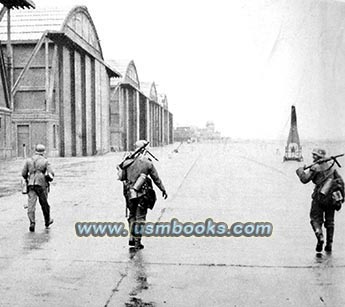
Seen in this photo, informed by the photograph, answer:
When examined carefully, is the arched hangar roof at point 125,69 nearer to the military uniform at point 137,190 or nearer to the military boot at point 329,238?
the military uniform at point 137,190

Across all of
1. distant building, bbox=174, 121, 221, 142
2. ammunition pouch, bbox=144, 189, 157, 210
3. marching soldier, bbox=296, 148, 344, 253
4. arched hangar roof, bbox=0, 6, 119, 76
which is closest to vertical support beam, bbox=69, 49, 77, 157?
arched hangar roof, bbox=0, 6, 119, 76

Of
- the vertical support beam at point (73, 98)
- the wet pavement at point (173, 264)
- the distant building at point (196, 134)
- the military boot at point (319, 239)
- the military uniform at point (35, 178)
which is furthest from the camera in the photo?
the distant building at point (196, 134)

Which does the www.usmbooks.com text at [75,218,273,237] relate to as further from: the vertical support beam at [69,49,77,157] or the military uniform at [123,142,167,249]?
the vertical support beam at [69,49,77,157]

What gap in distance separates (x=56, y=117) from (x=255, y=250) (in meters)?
29.5

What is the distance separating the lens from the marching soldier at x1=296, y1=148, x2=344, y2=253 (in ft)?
22.0

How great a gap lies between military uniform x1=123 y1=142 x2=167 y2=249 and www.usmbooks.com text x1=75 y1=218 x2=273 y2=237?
1.03m

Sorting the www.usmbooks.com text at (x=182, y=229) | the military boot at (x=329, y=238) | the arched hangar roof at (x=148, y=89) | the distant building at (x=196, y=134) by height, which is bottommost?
the www.usmbooks.com text at (x=182, y=229)

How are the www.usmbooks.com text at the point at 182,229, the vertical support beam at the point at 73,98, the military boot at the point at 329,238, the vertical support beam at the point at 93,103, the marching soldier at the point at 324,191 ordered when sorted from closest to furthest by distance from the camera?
the marching soldier at the point at 324,191, the military boot at the point at 329,238, the www.usmbooks.com text at the point at 182,229, the vertical support beam at the point at 73,98, the vertical support beam at the point at 93,103

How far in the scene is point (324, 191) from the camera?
669 cm

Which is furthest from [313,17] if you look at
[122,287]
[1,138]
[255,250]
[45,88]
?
[45,88]

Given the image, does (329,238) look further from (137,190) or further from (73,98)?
(73,98)

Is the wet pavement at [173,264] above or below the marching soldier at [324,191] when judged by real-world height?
below

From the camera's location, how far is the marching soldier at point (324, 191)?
6.70m

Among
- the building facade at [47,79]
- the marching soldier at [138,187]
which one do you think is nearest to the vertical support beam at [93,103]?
the building facade at [47,79]
